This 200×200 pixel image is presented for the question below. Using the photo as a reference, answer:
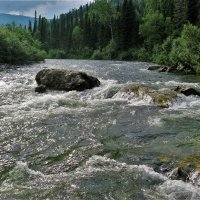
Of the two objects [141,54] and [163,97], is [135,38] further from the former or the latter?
[163,97]

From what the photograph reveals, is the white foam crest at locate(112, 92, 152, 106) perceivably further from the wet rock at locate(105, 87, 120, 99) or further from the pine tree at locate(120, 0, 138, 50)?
the pine tree at locate(120, 0, 138, 50)

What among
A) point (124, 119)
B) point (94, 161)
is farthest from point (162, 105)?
point (94, 161)

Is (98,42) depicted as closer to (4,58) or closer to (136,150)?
(4,58)

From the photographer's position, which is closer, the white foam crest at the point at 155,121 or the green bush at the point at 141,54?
the white foam crest at the point at 155,121

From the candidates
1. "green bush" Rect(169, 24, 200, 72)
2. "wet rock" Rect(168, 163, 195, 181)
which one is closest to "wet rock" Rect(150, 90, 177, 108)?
"wet rock" Rect(168, 163, 195, 181)

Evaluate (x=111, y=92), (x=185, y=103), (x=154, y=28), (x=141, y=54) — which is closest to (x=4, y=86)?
(x=111, y=92)

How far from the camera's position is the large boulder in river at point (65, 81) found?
92.1ft

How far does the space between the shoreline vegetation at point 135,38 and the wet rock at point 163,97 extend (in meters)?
18.1

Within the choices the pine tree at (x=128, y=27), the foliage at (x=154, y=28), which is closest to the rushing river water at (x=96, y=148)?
the foliage at (x=154, y=28)

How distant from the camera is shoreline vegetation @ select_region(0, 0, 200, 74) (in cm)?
4578

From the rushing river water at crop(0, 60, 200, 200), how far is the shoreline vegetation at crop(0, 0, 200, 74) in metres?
22.4

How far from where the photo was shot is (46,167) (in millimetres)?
12258

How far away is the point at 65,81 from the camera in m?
28.5

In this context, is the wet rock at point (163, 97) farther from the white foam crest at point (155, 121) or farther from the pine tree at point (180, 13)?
the pine tree at point (180, 13)
